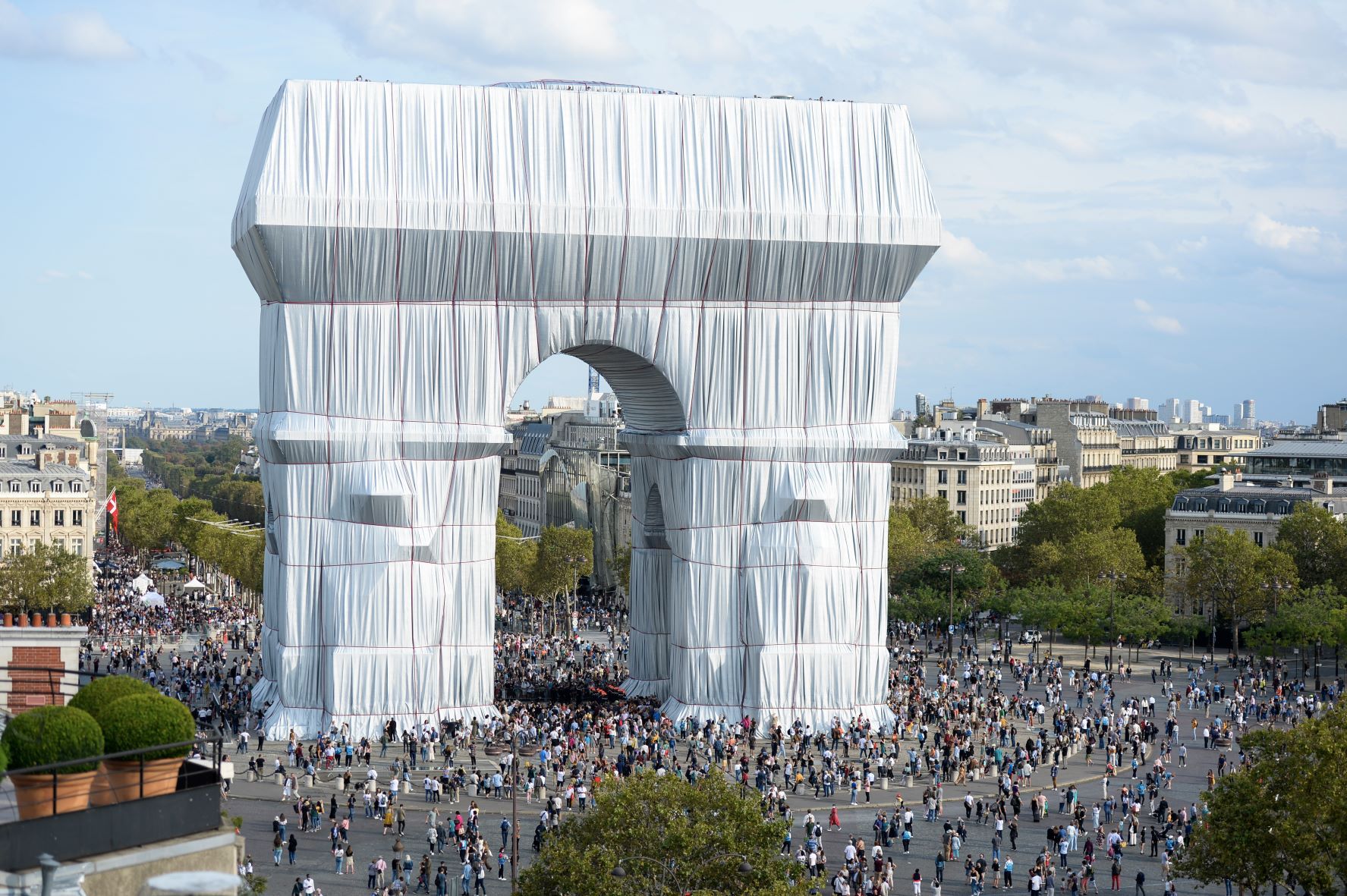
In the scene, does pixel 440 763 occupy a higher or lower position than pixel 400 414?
lower

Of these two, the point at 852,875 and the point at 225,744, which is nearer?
the point at 852,875

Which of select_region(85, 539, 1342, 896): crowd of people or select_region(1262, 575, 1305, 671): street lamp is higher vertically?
A: select_region(1262, 575, 1305, 671): street lamp

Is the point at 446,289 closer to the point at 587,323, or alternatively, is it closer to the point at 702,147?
the point at 587,323

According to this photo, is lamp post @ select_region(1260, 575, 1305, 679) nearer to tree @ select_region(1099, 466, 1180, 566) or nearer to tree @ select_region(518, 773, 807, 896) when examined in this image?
tree @ select_region(1099, 466, 1180, 566)

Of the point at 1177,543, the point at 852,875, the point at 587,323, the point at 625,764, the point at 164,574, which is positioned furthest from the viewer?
the point at 164,574

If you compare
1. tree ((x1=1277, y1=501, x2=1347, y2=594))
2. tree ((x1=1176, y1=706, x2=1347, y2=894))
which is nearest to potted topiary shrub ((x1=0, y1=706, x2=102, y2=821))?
tree ((x1=1176, y1=706, x2=1347, y2=894))

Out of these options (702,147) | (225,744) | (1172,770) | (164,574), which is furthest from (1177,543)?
(164,574)

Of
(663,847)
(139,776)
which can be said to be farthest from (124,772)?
(663,847)
